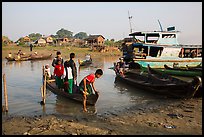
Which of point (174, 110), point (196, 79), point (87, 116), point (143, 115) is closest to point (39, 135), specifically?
point (87, 116)

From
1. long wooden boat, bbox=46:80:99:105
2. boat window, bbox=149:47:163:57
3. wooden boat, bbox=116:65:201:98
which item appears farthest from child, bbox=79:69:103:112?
boat window, bbox=149:47:163:57

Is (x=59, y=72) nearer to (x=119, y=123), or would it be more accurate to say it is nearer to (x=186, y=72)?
(x=119, y=123)

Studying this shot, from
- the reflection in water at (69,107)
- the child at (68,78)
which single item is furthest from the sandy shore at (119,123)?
the child at (68,78)

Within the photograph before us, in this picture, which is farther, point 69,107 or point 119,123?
point 69,107

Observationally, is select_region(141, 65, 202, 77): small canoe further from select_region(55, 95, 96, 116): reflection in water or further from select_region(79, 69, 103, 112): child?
select_region(79, 69, 103, 112): child

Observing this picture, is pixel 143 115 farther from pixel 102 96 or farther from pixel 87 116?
pixel 102 96

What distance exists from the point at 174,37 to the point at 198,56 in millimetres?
3574

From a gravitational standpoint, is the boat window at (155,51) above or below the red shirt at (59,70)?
above

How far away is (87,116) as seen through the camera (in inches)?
282

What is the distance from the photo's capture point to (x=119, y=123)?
20.8ft

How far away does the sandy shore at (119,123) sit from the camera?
5.51 m

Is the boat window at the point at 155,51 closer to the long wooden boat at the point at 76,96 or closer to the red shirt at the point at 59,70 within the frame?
the red shirt at the point at 59,70

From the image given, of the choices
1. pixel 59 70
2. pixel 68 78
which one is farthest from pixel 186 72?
pixel 68 78

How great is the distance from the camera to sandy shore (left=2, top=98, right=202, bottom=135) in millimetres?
5508
